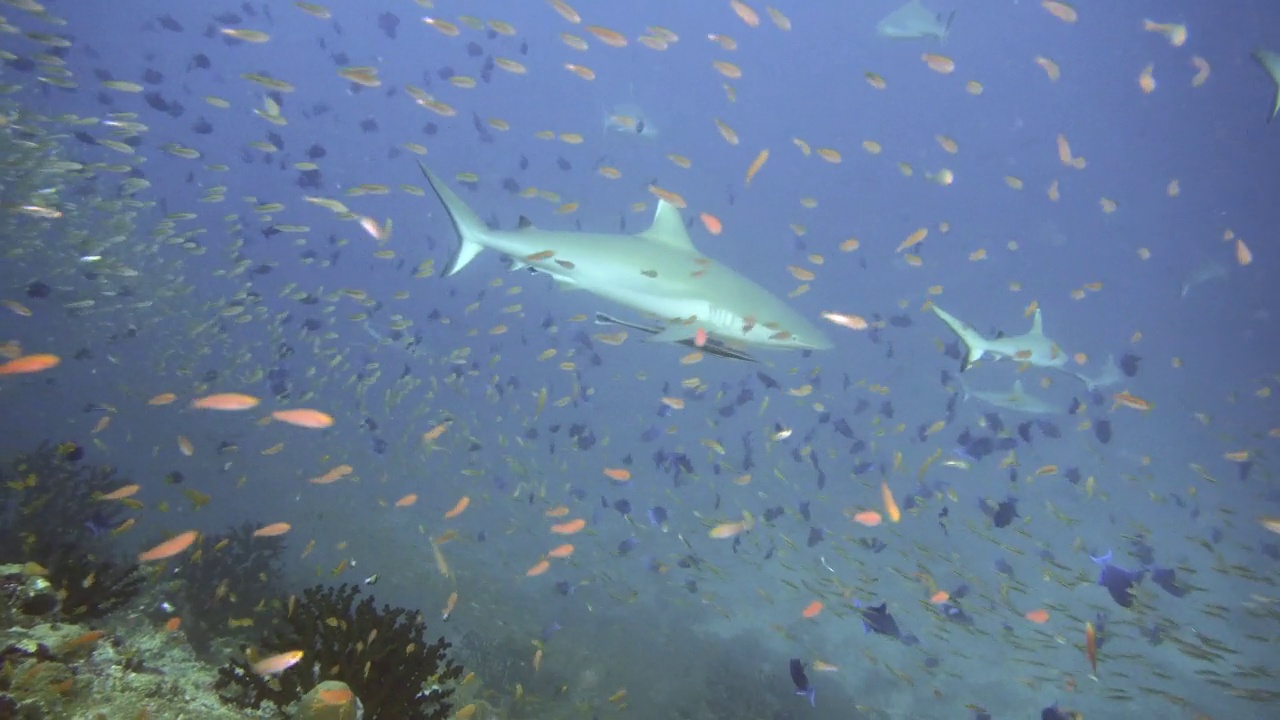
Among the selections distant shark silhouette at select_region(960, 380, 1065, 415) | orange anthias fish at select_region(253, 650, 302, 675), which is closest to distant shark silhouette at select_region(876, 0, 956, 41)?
distant shark silhouette at select_region(960, 380, 1065, 415)

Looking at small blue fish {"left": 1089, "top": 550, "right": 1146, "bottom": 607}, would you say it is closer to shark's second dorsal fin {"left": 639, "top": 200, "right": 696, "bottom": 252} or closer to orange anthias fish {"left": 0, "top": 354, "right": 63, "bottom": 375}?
shark's second dorsal fin {"left": 639, "top": 200, "right": 696, "bottom": 252}

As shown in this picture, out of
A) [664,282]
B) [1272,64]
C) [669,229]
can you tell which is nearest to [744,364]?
[669,229]

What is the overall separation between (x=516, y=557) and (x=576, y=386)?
258 inches

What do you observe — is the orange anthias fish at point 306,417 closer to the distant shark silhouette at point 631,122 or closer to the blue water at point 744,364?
the blue water at point 744,364

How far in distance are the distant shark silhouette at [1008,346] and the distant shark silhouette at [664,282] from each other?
109 inches

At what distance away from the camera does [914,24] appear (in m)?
15.8

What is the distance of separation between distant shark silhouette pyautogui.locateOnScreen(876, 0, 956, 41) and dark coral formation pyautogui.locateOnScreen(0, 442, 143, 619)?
18.8 meters

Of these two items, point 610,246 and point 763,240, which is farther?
point 763,240

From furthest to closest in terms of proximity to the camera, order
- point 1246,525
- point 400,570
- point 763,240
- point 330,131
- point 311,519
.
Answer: point 330,131 → point 763,240 → point 1246,525 → point 311,519 → point 400,570

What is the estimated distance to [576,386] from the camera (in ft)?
48.6

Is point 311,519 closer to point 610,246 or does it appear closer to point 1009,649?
point 610,246

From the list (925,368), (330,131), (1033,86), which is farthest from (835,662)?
(330,131)

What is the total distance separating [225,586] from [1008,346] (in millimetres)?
13062

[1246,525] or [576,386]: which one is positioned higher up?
[576,386]
